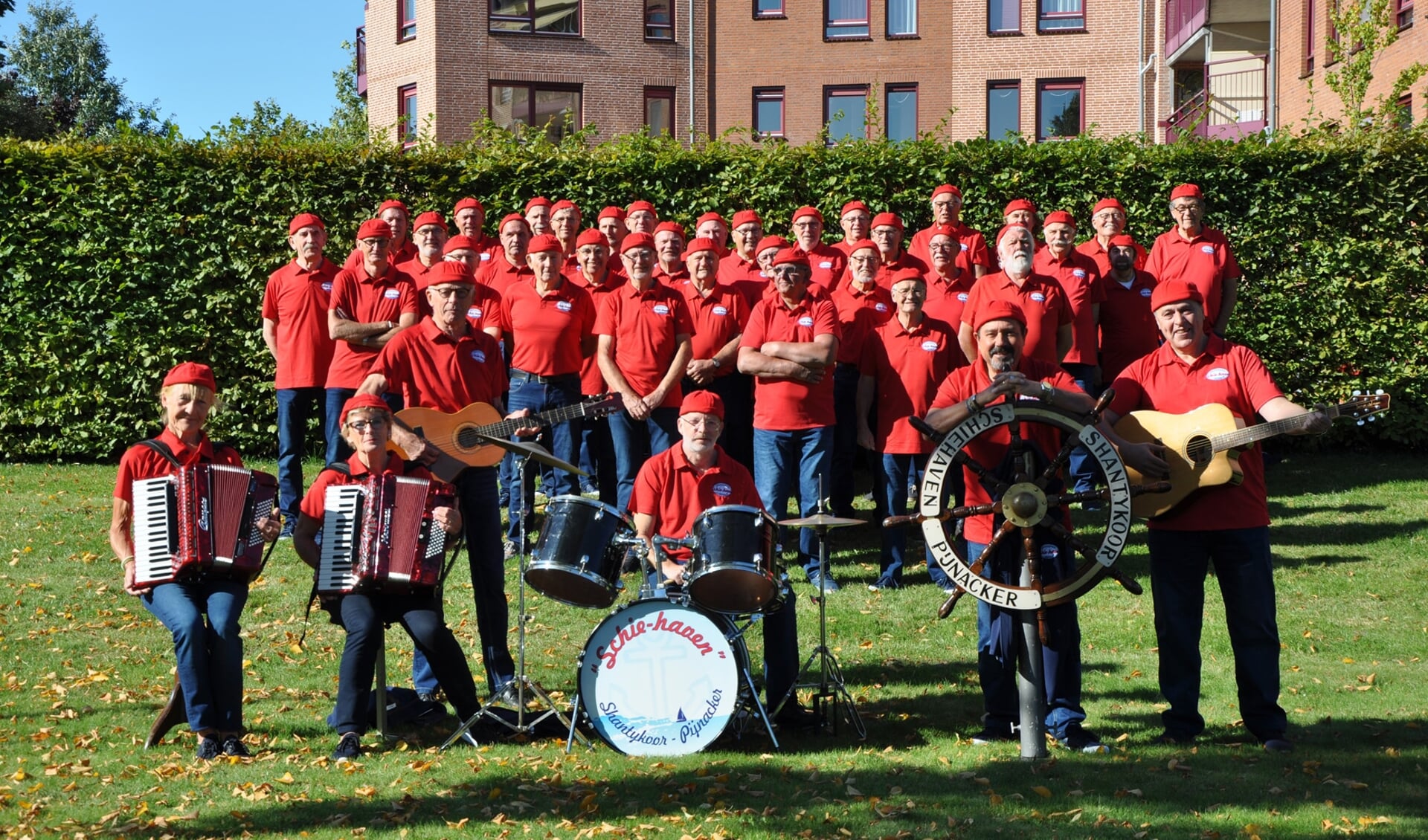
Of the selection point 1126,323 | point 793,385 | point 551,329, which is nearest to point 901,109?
point 1126,323

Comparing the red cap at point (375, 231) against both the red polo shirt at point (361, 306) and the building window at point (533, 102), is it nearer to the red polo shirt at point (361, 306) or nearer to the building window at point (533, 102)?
the red polo shirt at point (361, 306)

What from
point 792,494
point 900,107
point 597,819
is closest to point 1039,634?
point 597,819

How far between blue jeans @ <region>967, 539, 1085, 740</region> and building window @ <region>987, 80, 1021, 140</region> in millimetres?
28506

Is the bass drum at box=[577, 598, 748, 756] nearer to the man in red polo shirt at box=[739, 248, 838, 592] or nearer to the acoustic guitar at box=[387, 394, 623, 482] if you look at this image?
the acoustic guitar at box=[387, 394, 623, 482]

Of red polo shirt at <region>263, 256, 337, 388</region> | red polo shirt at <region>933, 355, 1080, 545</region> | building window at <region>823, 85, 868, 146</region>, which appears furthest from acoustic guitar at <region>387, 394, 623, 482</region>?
building window at <region>823, 85, 868, 146</region>

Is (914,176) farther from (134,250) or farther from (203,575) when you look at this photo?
(203,575)

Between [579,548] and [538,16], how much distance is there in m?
28.0

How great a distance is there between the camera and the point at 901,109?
35.2 metres

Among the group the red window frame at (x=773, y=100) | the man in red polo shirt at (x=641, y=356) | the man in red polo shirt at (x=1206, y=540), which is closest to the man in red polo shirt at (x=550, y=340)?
the man in red polo shirt at (x=641, y=356)

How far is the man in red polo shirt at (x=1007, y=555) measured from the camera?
719cm

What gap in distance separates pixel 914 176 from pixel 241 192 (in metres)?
6.77

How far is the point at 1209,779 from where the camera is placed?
22.5 ft

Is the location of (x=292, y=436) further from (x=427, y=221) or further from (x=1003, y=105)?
(x=1003, y=105)

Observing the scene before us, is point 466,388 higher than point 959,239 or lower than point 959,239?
lower
